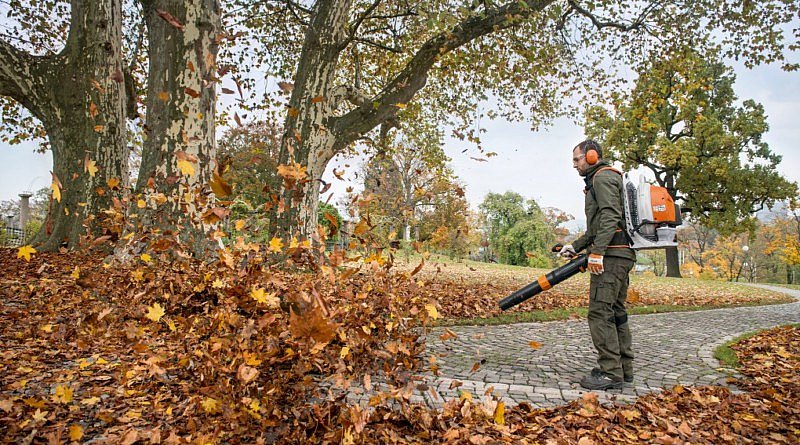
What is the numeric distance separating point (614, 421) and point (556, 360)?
1.71 metres

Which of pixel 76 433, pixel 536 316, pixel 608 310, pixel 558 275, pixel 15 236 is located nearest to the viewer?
pixel 76 433

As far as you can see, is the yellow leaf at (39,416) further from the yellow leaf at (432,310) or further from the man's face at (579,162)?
the man's face at (579,162)

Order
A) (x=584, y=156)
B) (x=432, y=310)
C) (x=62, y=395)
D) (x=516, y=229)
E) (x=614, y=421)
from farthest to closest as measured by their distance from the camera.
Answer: (x=516, y=229) < (x=584, y=156) < (x=432, y=310) < (x=614, y=421) < (x=62, y=395)

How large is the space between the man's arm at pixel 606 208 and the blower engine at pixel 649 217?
12cm

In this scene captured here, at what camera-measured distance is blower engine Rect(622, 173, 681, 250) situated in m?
4.22

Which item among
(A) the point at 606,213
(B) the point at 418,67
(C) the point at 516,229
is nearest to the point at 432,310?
(A) the point at 606,213

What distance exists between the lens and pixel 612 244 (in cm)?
420

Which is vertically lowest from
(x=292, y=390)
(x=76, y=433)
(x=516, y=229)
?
(x=76, y=433)

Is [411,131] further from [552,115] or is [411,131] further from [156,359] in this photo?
[156,359]

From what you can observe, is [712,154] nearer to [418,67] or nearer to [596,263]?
[418,67]

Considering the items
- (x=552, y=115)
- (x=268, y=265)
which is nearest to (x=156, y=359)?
(x=268, y=265)

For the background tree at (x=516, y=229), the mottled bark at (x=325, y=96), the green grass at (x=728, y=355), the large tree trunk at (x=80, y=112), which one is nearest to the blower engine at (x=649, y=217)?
the green grass at (x=728, y=355)

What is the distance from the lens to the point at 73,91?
9695 mm

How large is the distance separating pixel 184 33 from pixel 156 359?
6438mm
